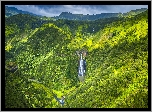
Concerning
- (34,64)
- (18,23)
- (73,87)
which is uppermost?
(18,23)

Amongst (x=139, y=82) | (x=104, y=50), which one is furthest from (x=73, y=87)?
(x=139, y=82)

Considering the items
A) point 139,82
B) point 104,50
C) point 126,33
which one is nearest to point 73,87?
point 104,50

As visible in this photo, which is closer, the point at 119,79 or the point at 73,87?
the point at 119,79

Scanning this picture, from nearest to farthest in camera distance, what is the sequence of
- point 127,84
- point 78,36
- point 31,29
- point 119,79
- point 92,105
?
point 92,105
point 127,84
point 119,79
point 78,36
point 31,29

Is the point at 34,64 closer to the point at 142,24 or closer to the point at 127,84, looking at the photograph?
the point at 142,24
